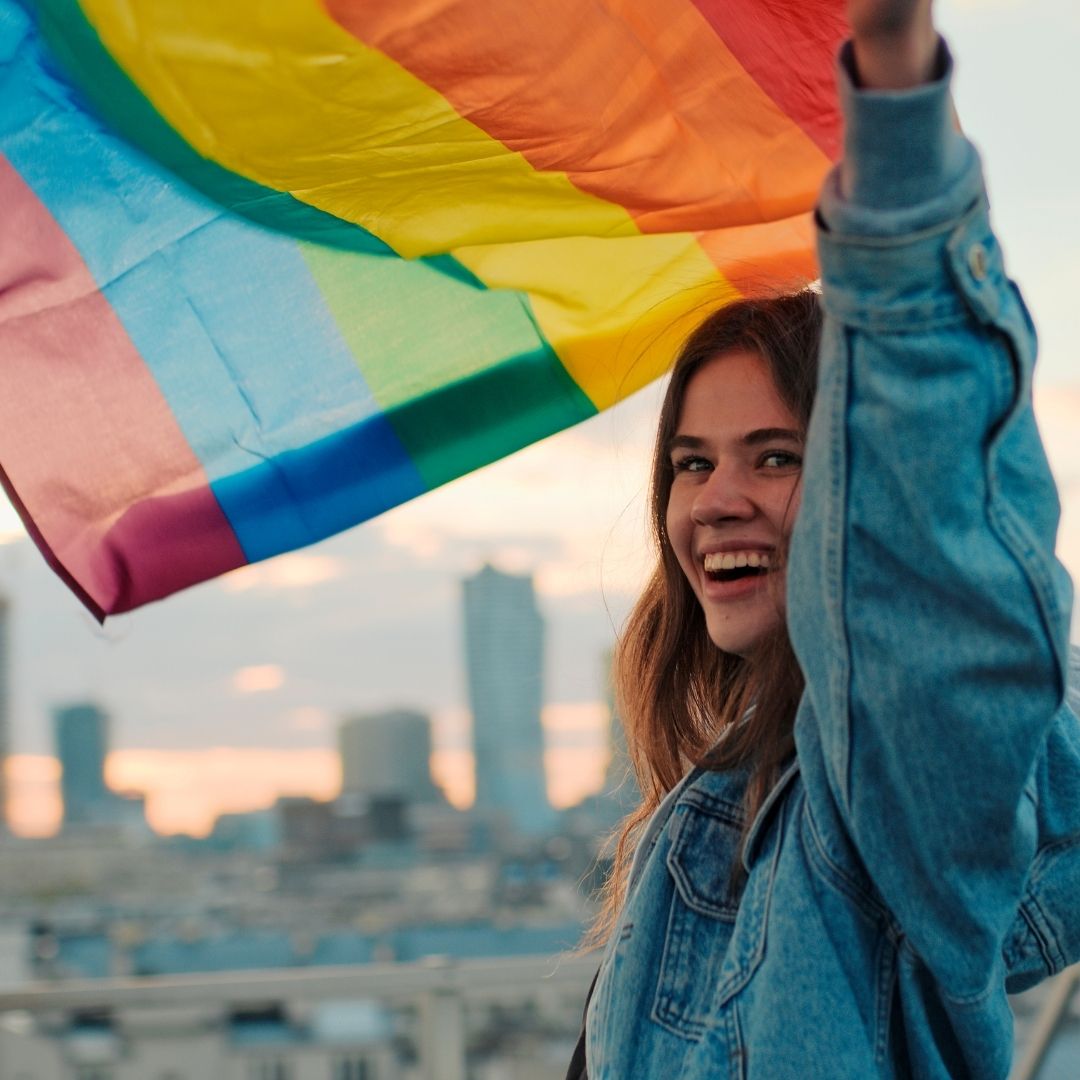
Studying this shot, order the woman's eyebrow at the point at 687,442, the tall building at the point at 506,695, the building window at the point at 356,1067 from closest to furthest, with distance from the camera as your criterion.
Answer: the woman's eyebrow at the point at 687,442 < the building window at the point at 356,1067 < the tall building at the point at 506,695

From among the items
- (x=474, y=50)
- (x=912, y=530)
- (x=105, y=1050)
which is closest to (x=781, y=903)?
(x=912, y=530)

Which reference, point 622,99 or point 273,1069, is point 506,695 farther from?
point 622,99

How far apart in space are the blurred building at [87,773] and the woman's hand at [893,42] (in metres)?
55.6

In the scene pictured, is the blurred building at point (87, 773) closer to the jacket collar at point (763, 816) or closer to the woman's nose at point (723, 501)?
the woman's nose at point (723, 501)

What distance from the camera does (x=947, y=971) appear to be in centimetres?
94

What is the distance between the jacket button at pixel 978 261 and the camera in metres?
0.83

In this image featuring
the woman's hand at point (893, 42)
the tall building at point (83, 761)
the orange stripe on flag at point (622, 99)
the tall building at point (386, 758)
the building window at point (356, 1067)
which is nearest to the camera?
the woman's hand at point (893, 42)

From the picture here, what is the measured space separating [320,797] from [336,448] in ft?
190

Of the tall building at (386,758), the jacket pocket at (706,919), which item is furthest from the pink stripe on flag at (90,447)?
the tall building at (386,758)

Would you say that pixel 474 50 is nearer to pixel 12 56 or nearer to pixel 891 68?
pixel 12 56

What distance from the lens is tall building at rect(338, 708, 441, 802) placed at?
58781mm

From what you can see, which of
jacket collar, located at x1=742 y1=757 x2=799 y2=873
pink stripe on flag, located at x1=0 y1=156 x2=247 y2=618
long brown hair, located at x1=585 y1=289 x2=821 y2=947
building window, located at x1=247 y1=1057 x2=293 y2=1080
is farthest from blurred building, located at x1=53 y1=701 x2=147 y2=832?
jacket collar, located at x1=742 y1=757 x2=799 y2=873

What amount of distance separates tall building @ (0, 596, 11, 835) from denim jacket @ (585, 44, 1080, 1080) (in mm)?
59691

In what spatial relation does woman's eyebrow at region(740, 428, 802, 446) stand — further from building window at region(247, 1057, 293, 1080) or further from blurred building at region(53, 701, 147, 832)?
blurred building at region(53, 701, 147, 832)
